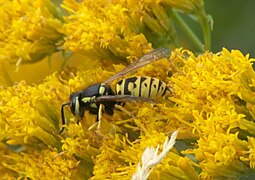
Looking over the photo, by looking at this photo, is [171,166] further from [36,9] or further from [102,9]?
[36,9]

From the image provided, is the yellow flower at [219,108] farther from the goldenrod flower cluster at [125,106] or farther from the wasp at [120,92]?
the wasp at [120,92]

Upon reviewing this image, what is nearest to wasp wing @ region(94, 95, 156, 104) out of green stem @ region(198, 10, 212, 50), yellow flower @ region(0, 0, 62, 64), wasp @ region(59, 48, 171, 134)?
wasp @ region(59, 48, 171, 134)

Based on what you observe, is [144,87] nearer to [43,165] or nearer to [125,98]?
[125,98]

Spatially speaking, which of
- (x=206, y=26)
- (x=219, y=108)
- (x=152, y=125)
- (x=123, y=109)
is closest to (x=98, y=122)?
(x=123, y=109)

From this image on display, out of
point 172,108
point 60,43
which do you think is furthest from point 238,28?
point 172,108

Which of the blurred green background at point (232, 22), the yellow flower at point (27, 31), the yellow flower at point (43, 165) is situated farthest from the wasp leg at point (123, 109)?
the blurred green background at point (232, 22)

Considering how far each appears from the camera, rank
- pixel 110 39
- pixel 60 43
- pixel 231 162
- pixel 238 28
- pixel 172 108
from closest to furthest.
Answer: pixel 231 162, pixel 172 108, pixel 110 39, pixel 60 43, pixel 238 28
